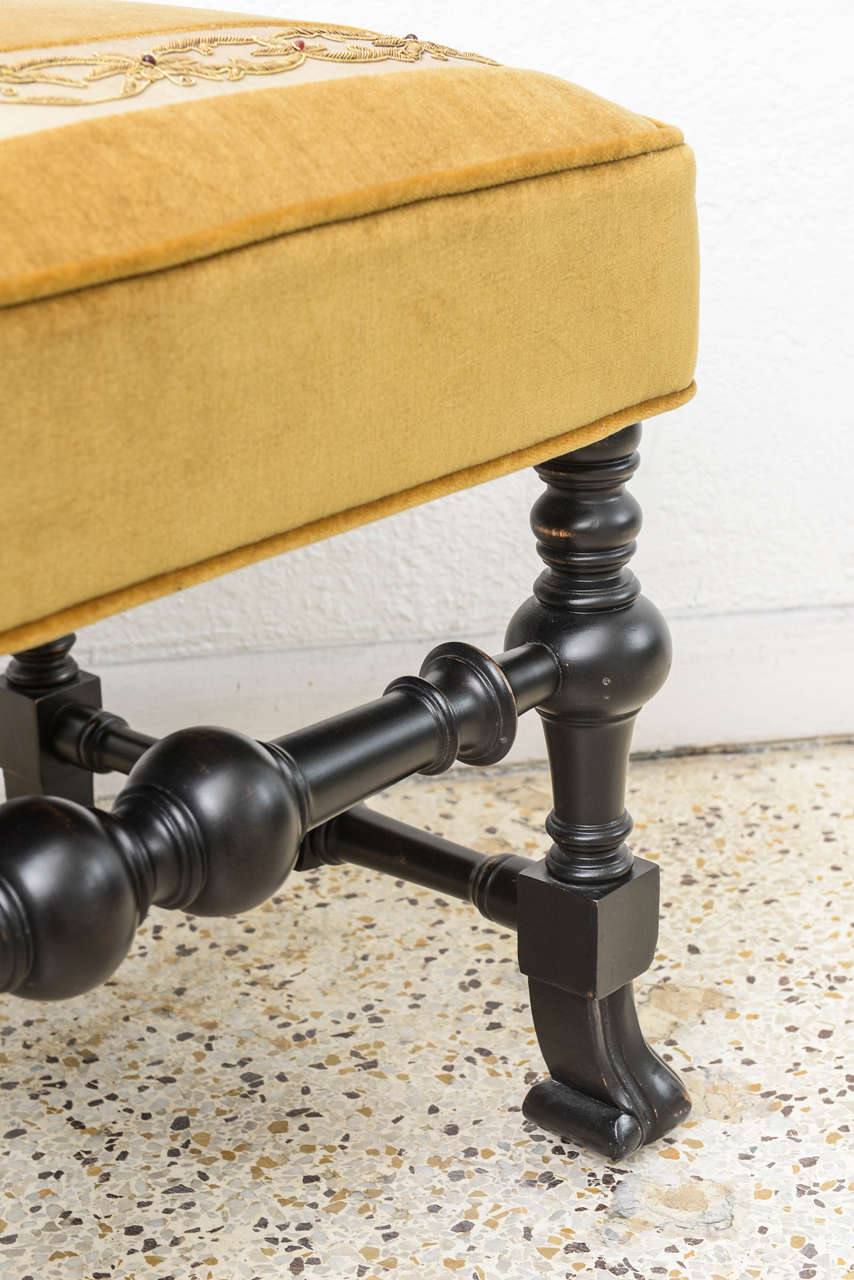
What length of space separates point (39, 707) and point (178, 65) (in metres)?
0.46

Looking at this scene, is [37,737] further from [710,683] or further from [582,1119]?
[710,683]

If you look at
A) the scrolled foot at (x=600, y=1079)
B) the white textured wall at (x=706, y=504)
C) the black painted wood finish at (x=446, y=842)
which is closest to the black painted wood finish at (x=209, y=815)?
the black painted wood finish at (x=446, y=842)

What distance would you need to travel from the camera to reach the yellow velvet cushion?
0.42 metres

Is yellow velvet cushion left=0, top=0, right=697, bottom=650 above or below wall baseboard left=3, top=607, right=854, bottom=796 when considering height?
above

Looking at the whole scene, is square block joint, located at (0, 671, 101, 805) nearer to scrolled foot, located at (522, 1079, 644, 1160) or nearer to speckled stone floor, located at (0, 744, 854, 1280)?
speckled stone floor, located at (0, 744, 854, 1280)

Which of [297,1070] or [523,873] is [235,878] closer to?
[523,873]

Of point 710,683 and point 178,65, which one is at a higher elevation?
point 178,65

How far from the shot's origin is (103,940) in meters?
0.50

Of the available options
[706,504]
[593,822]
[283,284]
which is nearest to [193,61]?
[283,284]

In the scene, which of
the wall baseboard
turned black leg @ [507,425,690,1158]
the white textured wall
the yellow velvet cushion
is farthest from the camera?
the wall baseboard

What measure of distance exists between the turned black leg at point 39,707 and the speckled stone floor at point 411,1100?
0.15 meters

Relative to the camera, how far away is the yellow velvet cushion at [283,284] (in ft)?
1.38

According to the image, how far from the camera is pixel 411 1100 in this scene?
81 centimetres

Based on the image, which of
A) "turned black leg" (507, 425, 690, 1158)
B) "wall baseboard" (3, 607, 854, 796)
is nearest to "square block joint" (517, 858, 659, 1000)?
"turned black leg" (507, 425, 690, 1158)
